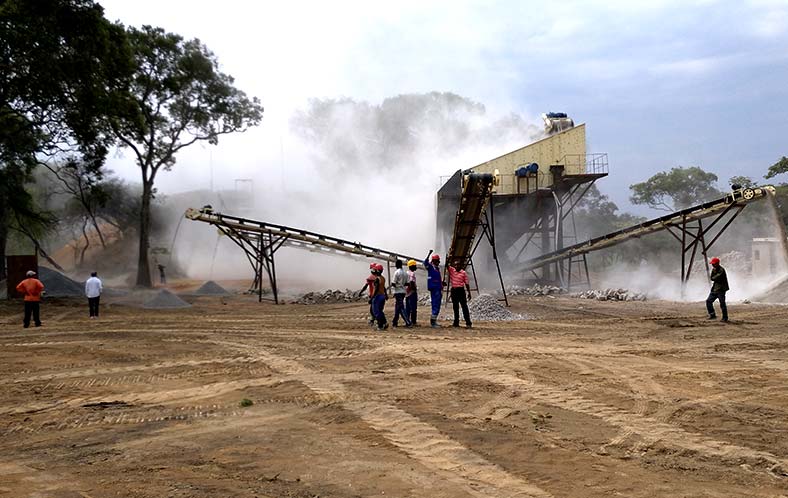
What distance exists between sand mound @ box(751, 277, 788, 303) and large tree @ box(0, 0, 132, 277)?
25769 mm

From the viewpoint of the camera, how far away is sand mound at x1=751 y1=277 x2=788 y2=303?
21891mm

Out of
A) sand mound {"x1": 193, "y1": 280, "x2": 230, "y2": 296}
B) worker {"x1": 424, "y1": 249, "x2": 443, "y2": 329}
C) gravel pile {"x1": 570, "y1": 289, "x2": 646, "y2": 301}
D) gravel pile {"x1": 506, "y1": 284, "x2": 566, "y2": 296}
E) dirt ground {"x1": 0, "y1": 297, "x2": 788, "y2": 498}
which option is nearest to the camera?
dirt ground {"x1": 0, "y1": 297, "x2": 788, "y2": 498}

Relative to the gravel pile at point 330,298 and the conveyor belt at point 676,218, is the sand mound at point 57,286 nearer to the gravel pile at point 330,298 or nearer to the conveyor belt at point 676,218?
the gravel pile at point 330,298

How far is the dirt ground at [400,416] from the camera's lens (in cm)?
496

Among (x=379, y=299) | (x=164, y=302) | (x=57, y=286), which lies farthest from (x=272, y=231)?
(x=379, y=299)

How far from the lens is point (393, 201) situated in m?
48.2

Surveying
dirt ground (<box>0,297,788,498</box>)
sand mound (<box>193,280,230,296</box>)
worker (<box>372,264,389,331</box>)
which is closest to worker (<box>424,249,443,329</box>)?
worker (<box>372,264,389,331</box>)

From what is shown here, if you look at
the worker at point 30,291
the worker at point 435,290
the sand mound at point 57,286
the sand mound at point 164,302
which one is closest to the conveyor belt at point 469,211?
the worker at point 435,290

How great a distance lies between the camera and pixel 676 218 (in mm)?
25500

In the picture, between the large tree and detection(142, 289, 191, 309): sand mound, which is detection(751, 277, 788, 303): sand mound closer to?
detection(142, 289, 191, 309): sand mound

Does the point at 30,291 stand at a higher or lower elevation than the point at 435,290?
higher

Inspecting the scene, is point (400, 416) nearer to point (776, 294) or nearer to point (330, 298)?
point (776, 294)

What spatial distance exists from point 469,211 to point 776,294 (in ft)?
37.9

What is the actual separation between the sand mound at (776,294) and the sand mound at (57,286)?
28429 millimetres
